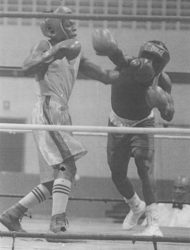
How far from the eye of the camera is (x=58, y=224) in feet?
5.98

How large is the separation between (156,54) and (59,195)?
0.53 m

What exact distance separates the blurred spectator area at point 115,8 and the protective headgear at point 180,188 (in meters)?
0.64

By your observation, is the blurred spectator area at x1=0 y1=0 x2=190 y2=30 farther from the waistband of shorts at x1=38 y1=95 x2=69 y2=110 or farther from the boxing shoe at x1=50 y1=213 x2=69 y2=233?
the boxing shoe at x1=50 y1=213 x2=69 y2=233

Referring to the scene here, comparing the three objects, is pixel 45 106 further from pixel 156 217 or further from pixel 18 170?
pixel 18 170

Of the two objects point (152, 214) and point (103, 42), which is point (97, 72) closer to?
point (103, 42)

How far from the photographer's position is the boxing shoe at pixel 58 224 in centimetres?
181

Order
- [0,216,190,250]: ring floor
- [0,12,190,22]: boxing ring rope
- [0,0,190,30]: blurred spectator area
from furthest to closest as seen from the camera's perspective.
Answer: [0,0,190,30]: blurred spectator area → [0,216,190,250]: ring floor → [0,12,190,22]: boxing ring rope

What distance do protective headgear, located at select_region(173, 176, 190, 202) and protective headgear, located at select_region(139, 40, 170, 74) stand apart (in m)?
0.50

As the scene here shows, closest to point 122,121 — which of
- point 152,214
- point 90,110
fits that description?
point 152,214

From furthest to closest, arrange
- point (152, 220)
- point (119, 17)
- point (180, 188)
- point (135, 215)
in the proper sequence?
point (180, 188) < point (135, 215) < point (152, 220) < point (119, 17)

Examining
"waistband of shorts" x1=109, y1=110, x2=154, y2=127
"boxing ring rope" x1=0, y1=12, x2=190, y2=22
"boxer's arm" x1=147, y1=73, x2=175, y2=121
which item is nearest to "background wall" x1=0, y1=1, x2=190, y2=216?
"waistband of shorts" x1=109, y1=110, x2=154, y2=127

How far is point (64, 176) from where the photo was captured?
1.86 m

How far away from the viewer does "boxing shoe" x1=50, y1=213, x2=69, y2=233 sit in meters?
1.81

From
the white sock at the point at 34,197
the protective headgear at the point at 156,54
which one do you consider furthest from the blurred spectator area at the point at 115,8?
the white sock at the point at 34,197
